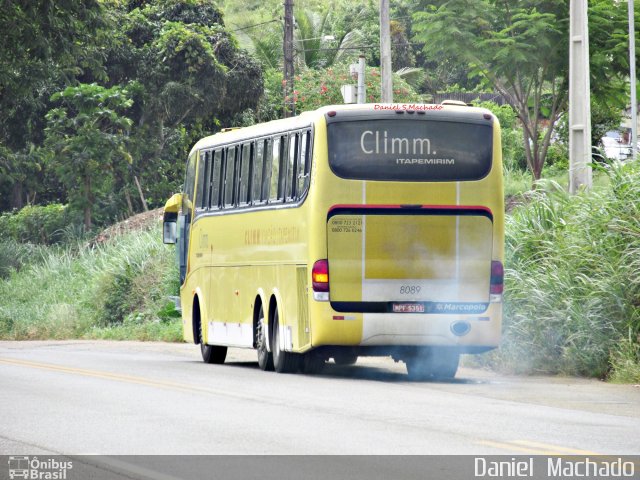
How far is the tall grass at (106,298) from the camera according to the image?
3325 centimetres

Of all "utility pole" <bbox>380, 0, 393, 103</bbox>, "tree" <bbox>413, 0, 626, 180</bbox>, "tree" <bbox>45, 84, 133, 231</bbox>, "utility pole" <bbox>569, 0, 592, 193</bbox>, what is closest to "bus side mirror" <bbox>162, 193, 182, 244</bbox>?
"utility pole" <bbox>380, 0, 393, 103</bbox>

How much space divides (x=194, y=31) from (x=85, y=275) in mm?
11502

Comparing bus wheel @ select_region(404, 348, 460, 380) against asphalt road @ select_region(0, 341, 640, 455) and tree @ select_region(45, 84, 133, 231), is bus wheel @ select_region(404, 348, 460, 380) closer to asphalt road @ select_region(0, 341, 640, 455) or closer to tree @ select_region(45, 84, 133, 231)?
asphalt road @ select_region(0, 341, 640, 455)

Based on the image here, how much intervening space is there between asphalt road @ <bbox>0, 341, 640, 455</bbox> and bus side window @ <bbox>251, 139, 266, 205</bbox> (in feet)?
8.32

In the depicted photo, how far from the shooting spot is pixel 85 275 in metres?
37.6

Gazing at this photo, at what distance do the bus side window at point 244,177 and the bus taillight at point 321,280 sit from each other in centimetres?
345

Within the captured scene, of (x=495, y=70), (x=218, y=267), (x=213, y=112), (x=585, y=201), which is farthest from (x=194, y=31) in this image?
(x=585, y=201)

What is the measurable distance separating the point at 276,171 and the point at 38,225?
90.7 feet

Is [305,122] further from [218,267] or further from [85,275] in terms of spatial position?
[85,275]

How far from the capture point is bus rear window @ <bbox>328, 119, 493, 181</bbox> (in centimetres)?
1734

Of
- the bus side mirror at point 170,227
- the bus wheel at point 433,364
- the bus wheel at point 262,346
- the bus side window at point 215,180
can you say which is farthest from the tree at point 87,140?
the bus wheel at point 433,364

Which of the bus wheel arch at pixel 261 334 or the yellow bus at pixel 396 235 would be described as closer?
the yellow bus at pixel 396 235

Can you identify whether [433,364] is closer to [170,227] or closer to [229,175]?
[229,175]

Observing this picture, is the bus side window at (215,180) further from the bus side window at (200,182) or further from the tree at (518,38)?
the tree at (518,38)
